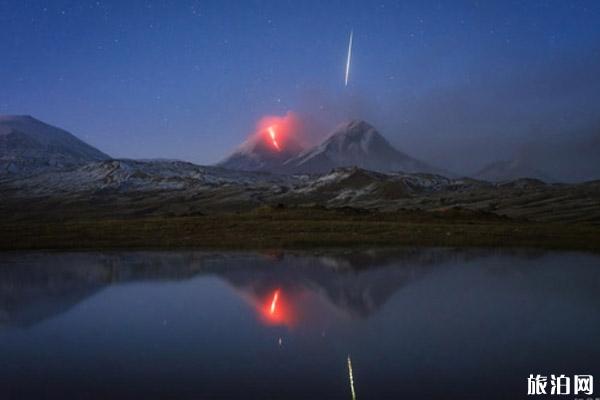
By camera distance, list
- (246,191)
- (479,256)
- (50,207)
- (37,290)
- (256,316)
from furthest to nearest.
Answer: (246,191), (50,207), (479,256), (37,290), (256,316)

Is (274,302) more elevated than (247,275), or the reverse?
(247,275)

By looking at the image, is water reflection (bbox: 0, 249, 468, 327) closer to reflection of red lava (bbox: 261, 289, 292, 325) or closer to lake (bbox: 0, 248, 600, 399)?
reflection of red lava (bbox: 261, 289, 292, 325)

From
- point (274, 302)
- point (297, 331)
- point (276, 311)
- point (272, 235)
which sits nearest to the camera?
point (297, 331)

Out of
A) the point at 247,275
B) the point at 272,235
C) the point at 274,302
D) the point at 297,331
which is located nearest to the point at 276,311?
the point at 274,302

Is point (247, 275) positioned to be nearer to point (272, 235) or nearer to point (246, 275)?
point (246, 275)

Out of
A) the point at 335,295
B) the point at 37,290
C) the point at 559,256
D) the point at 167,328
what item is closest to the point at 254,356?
the point at 167,328

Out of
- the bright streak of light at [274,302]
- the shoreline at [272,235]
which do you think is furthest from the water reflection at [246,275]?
the shoreline at [272,235]

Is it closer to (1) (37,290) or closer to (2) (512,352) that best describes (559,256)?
(2) (512,352)
